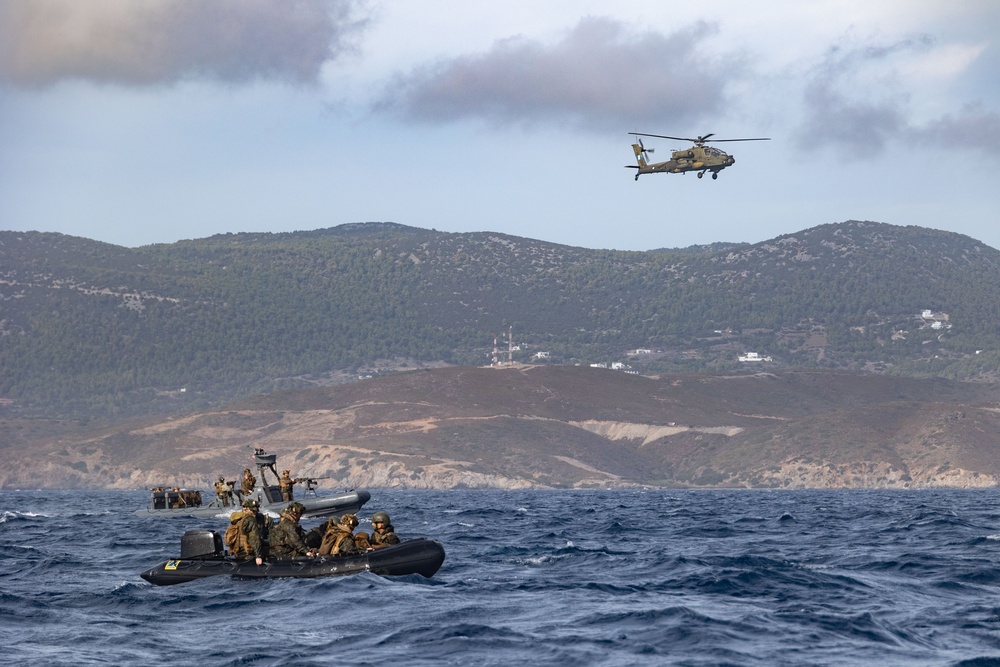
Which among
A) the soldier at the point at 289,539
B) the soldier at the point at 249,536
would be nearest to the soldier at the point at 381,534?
the soldier at the point at 289,539

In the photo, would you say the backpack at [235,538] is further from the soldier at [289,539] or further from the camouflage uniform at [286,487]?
the camouflage uniform at [286,487]

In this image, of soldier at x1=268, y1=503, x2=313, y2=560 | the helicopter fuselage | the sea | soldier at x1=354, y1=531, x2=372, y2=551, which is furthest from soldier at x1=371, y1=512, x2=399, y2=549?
the helicopter fuselage

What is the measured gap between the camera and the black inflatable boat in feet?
120

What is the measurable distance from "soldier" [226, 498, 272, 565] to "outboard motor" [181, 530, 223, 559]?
351 mm

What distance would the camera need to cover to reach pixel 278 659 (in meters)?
27.5

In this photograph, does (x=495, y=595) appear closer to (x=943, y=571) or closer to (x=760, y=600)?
(x=760, y=600)

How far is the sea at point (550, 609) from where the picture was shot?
27.9 metres

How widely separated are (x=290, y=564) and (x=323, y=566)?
3.38 feet

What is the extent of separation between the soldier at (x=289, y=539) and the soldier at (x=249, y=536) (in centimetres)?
40

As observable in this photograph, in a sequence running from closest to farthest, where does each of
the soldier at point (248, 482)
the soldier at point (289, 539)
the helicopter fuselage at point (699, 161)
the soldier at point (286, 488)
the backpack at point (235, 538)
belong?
the soldier at point (289, 539) < the backpack at point (235, 538) < the soldier at point (248, 482) < the soldier at point (286, 488) < the helicopter fuselage at point (699, 161)

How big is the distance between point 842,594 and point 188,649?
1626 cm

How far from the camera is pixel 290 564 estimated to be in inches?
1465

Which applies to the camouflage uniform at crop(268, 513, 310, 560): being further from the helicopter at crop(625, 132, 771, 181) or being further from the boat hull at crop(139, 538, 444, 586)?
the helicopter at crop(625, 132, 771, 181)

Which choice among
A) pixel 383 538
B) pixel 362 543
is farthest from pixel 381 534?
pixel 362 543
